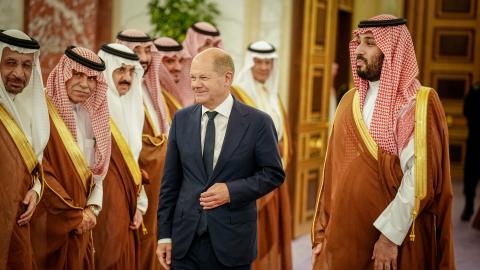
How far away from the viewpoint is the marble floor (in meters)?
6.87

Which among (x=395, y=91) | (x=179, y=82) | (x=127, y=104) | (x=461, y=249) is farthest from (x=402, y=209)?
(x=461, y=249)

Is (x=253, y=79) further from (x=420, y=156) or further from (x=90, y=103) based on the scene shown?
(x=420, y=156)

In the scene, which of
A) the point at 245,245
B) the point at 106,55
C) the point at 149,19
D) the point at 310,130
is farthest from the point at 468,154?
the point at 245,245

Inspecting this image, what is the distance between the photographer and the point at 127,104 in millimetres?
4715

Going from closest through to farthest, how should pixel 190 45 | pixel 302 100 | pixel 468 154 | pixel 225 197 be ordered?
1. pixel 225 197
2. pixel 190 45
3. pixel 302 100
4. pixel 468 154

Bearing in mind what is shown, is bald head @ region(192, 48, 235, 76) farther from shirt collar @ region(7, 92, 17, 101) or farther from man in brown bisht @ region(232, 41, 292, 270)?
Answer: man in brown bisht @ region(232, 41, 292, 270)

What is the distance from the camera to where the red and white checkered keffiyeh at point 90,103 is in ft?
13.3

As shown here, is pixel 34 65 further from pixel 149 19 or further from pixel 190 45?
pixel 149 19

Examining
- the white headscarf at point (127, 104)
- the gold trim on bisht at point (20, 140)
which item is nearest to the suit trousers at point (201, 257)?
the gold trim on bisht at point (20, 140)

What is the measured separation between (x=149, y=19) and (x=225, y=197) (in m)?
4.80

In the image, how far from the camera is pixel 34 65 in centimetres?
378

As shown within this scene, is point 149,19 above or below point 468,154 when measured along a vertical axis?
above

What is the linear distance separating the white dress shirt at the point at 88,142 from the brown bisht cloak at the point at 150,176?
758mm

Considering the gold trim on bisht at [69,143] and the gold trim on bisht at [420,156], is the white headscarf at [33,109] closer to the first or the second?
the gold trim on bisht at [69,143]
